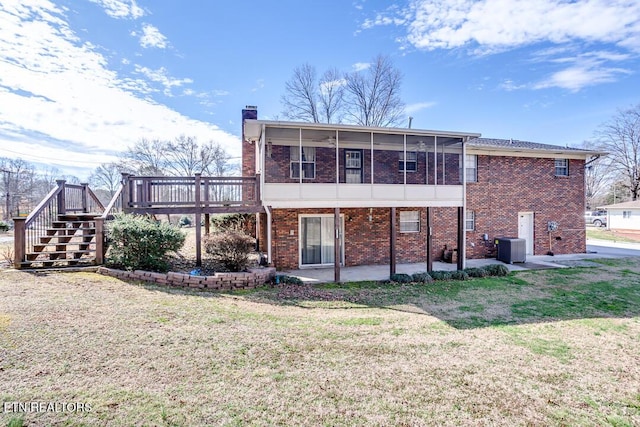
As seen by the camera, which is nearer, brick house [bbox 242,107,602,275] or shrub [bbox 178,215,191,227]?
brick house [bbox 242,107,602,275]

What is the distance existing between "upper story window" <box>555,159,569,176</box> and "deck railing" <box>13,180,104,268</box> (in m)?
20.1

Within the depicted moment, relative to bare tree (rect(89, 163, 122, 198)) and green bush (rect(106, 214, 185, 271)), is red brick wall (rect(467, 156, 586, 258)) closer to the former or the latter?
green bush (rect(106, 214, 185, 271))

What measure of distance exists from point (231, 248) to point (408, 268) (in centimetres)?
651

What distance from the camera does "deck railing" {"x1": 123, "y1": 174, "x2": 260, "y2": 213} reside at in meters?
9.37

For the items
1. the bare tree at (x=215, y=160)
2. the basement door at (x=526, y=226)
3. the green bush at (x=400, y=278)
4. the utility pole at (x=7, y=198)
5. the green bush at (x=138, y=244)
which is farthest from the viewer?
the bare tree at (x=215, y=160)

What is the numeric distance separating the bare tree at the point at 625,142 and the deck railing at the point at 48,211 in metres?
50.4

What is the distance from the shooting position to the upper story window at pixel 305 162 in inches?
439

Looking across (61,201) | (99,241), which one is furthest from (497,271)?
(61,201)

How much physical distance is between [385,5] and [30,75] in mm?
15780

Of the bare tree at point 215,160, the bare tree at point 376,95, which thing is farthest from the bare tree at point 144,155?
the bare tree at point 376,95

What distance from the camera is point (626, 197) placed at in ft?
138

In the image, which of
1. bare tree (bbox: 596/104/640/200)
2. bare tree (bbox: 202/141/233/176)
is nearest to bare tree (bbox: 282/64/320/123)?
bare tree (bbox: 202/141/233/176)

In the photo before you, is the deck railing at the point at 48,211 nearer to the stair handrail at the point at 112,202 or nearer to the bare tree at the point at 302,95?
the stair handrail at the point at 112,202

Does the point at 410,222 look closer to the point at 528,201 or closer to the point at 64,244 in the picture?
the point at 528,201
